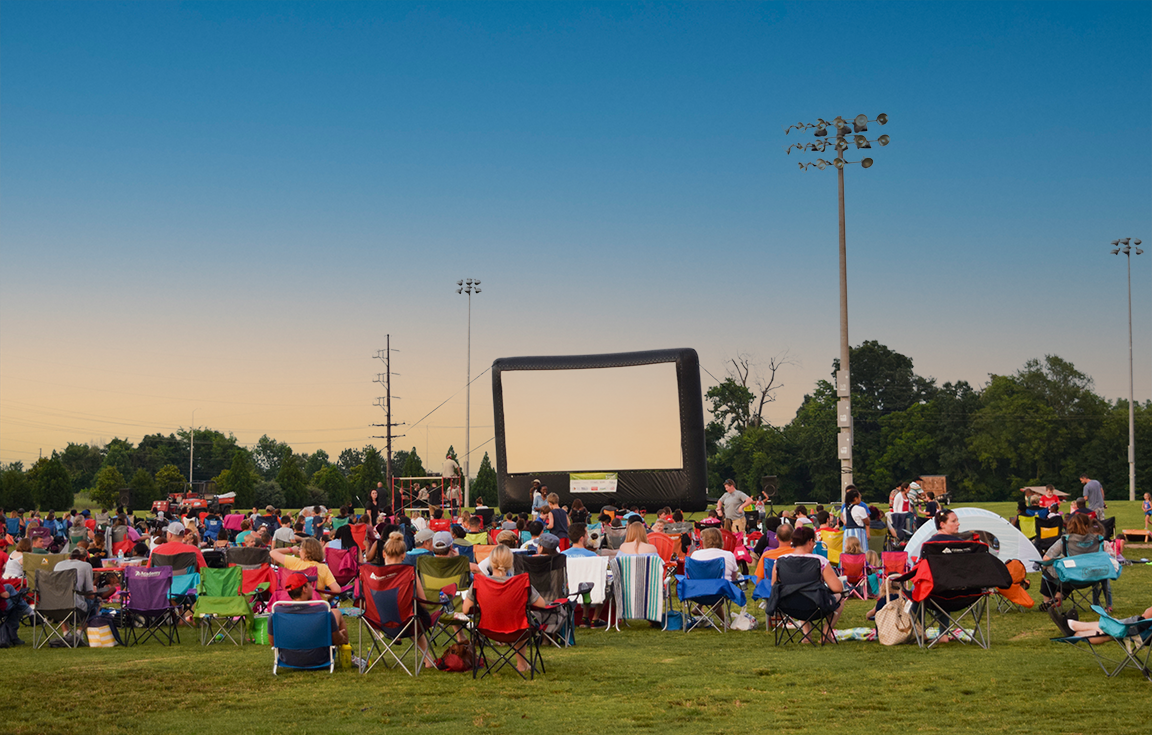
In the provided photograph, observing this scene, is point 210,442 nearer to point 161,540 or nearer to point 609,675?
point 161,540

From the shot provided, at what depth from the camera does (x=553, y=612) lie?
7398mm

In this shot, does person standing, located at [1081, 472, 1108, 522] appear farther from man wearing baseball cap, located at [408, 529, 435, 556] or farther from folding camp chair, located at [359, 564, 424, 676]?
folding camp chair, located at [359, 564, 424, 676]

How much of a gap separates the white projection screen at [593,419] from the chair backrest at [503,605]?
16.5m

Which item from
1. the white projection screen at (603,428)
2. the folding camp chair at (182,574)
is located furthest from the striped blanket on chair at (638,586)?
the white projection screen at (603,428)

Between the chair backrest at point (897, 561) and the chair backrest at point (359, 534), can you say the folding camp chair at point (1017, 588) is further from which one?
the chair backrest at point (359, 534)

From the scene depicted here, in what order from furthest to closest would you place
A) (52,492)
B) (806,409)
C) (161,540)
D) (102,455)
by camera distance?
(102,455), (806,409), (52,492), (161,540)

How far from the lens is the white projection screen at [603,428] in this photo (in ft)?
74.8

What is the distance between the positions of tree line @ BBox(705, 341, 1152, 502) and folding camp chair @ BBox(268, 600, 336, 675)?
45.6 meters

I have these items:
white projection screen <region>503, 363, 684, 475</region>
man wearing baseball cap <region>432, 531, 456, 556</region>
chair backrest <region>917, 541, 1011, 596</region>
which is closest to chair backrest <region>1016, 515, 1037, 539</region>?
chair backrest <region>917, 541, 1011, 596</region>

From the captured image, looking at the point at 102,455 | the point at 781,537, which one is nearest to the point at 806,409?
the point at 781,537

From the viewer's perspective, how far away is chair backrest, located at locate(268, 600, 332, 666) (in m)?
6.64

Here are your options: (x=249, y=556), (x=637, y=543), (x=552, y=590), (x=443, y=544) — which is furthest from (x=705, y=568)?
(x=249, y=556)

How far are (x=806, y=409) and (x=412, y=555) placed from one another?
47274 millimetres

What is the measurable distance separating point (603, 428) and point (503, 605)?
1705 cm
